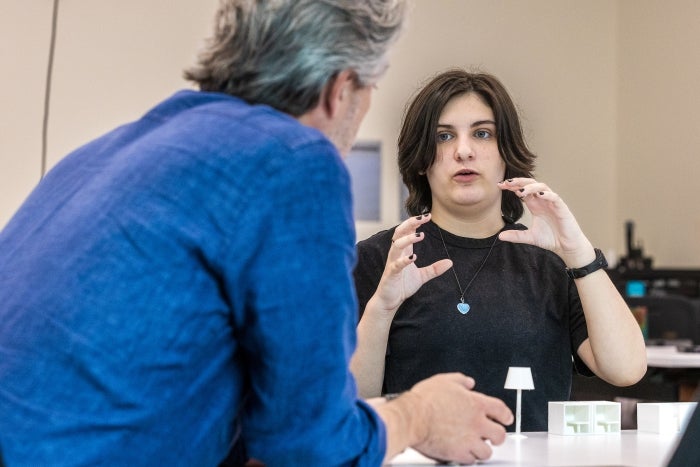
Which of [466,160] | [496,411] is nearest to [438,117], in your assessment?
[466,160]

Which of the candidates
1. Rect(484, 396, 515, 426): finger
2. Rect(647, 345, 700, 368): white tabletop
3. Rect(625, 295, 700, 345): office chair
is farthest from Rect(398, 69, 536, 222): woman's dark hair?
Rect(625, 295, 700, 345): office chair

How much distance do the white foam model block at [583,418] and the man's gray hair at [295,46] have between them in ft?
2.96

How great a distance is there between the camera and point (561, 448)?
1.69m

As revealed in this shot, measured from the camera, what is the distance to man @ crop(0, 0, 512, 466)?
1028mm

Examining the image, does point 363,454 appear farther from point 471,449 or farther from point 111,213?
point 111,213

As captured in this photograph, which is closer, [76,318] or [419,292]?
[76,318]

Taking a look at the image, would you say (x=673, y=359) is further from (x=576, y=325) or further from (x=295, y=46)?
(x=295, y=46)

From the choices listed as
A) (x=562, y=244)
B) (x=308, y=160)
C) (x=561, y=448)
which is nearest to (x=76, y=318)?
(x=308, y=160)

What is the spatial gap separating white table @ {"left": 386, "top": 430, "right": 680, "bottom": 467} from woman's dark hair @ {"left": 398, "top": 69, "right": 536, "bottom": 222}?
651mm

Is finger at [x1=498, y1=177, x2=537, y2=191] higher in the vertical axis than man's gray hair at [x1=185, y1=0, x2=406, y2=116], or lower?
lower

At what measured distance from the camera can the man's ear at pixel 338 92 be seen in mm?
1189

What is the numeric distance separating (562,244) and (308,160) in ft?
3.49

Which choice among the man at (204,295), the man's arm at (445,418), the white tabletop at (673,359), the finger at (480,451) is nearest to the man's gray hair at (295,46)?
the man at (204,295)

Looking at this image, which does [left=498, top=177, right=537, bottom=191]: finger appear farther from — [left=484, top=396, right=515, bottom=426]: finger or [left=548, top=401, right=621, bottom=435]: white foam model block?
[left=484, top=396, right=515, bottom=426]: finger
